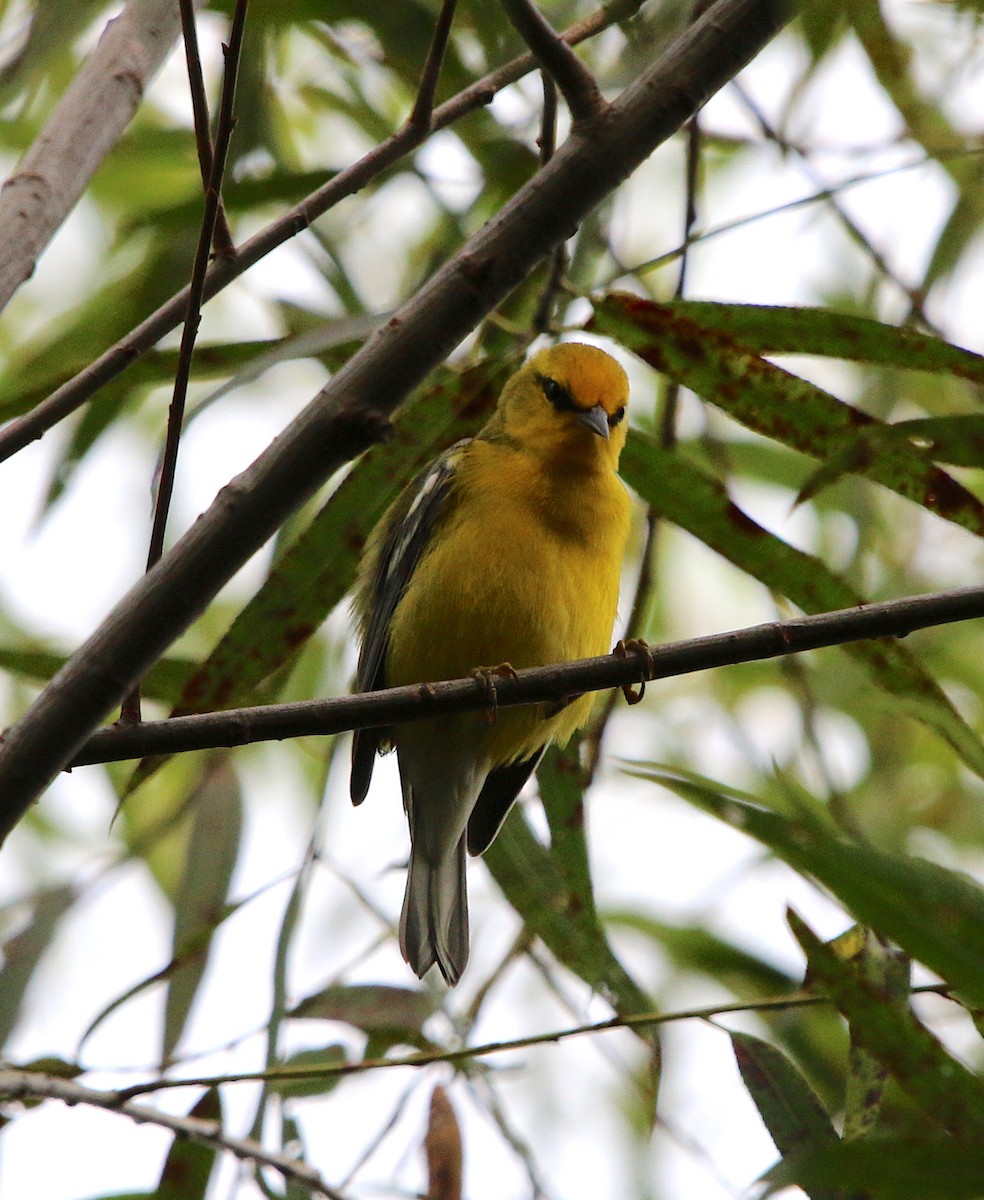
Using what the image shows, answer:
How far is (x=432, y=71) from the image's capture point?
2107mm

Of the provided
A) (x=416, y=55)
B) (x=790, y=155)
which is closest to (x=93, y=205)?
(x=416, y=55)

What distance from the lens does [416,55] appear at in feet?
12.0

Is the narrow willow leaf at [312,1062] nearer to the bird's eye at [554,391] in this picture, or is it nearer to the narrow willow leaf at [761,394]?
the narrow willow leaf at [761,394]

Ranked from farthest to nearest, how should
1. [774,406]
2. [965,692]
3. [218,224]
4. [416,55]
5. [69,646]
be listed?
1. [965,692]
2. [69,646]
3. [416,55]
4. [774,406]
5. [218,224]

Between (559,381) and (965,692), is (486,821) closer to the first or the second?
(559,381)

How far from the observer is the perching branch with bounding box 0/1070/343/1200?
8.11 ft

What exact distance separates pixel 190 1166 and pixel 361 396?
192 cm

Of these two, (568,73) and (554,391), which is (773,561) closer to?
(568,73)

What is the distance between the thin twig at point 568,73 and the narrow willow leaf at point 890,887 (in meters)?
0.92

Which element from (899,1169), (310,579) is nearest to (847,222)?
Result: (310,579)

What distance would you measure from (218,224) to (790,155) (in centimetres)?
222

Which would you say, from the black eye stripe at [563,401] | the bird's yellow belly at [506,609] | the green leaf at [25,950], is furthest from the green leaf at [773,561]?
the green leaf at [25,950]

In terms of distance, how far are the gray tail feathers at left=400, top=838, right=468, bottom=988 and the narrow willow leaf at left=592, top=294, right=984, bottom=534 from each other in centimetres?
160

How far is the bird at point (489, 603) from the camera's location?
352 centimetres
